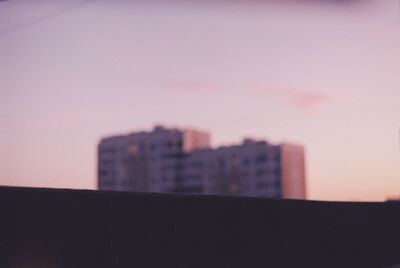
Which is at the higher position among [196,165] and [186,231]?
[196,165]

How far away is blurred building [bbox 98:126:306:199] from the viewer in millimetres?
154375

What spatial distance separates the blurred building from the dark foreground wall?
457 feet

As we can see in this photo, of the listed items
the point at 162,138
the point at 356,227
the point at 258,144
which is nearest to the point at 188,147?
the point at 162,138

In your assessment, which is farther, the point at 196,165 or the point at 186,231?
the point at 196,165

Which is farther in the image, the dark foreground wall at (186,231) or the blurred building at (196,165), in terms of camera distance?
the blurred building at (196,165)

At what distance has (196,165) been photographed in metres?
162

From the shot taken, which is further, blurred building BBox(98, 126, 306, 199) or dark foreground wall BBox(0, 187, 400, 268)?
blurred building BBox(98, 126, 306, 199)

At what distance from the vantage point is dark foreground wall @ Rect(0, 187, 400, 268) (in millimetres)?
6406

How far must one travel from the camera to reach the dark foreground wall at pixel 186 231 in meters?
6.41

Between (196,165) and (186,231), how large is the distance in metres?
154

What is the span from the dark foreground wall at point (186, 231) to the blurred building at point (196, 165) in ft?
457

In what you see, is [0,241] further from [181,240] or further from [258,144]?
[258,144]

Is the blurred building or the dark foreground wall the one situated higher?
the blurred building

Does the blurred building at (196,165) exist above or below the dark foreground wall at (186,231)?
above
